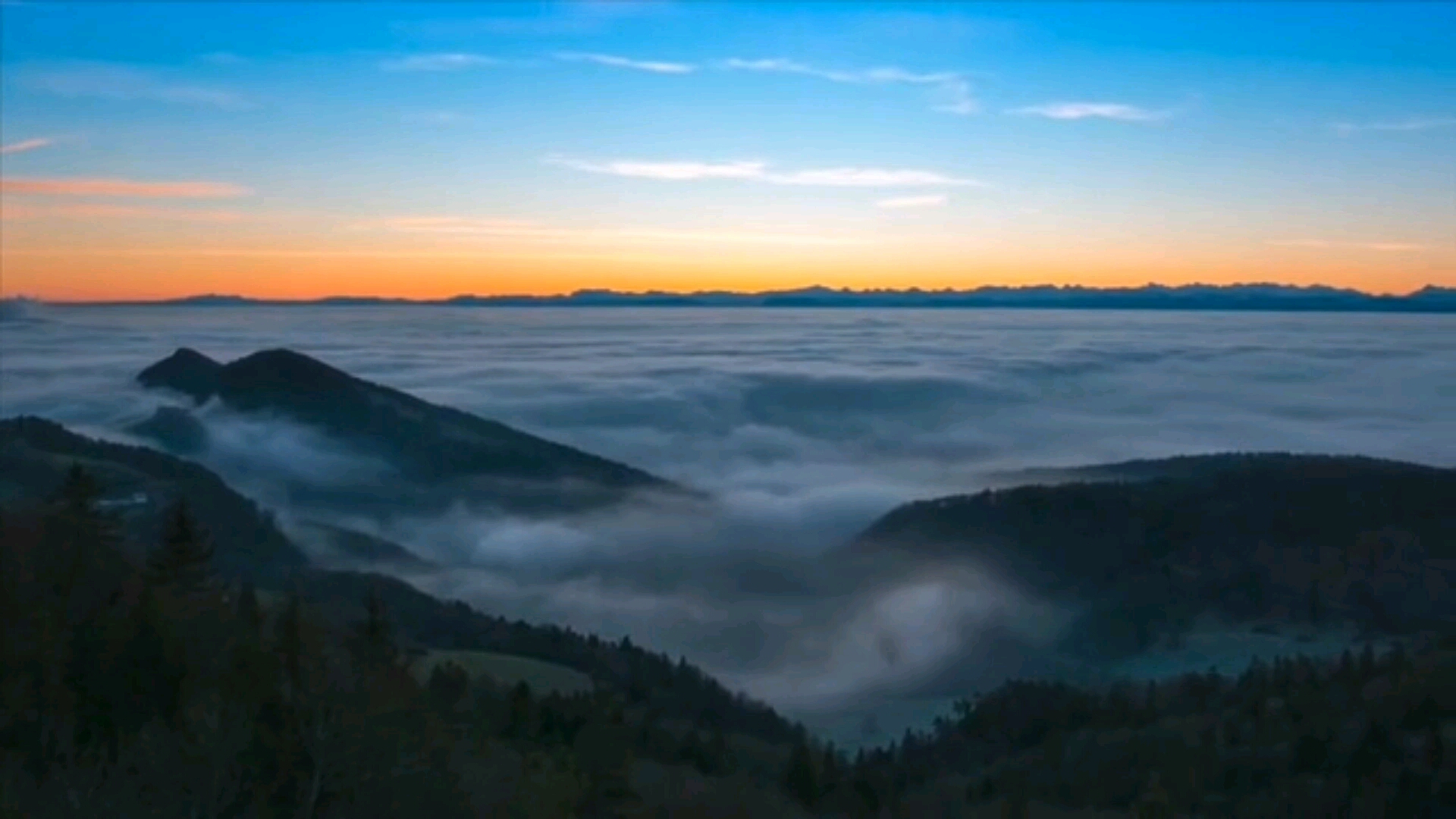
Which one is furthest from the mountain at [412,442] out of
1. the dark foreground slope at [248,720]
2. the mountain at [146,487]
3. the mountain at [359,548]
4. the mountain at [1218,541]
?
the dark foreground slope at [248,720]

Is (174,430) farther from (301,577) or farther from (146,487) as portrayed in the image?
(301,577)

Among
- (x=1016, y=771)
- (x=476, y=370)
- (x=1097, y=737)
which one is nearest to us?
(x=1016, y=771)

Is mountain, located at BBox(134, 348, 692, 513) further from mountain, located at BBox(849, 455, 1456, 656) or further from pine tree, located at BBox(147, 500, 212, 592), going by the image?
pine tree, located at BBox(147, 500, 212, 592)

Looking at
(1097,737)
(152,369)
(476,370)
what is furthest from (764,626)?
(476,370)

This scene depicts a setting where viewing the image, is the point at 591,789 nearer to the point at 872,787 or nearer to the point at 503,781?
the point at 503,781

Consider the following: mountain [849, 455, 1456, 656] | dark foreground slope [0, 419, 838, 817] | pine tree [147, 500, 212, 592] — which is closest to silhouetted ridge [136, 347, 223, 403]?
mountain [849, 455, 1456, 656]

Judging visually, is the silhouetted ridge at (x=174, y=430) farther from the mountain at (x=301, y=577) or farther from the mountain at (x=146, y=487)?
the mountain at (x=301, y=577)
